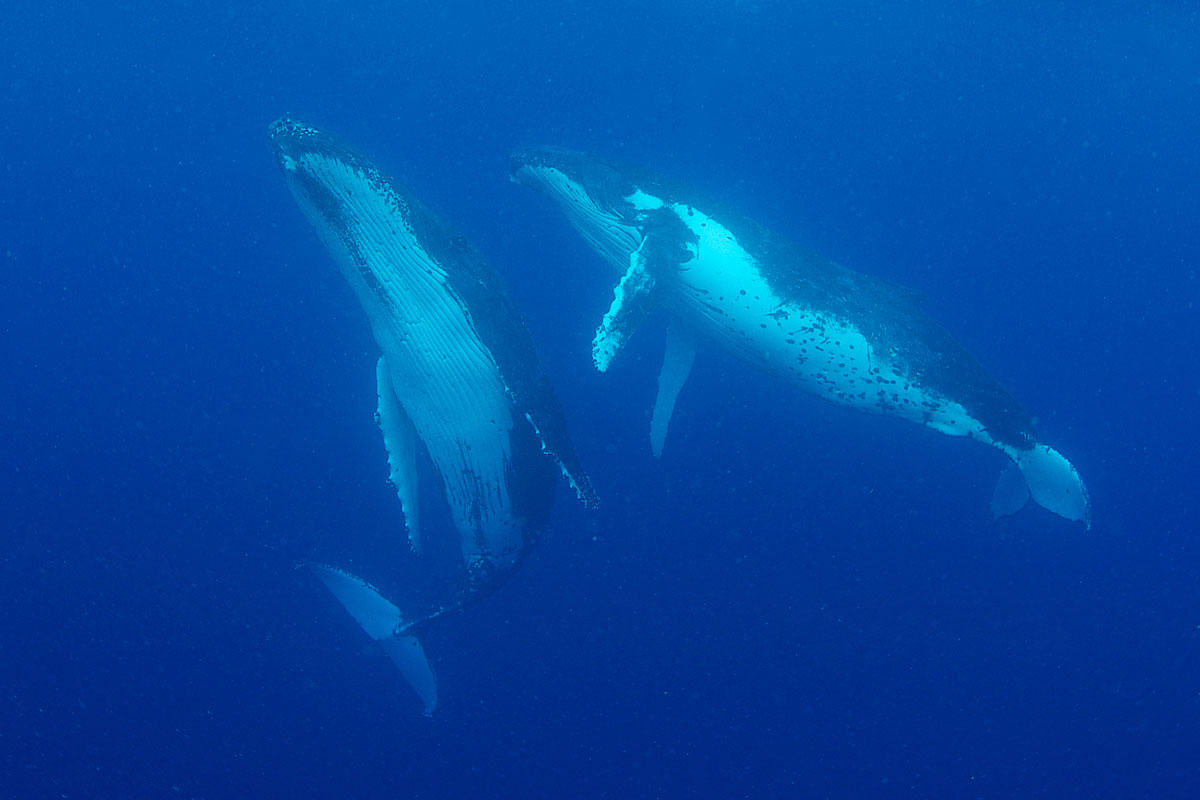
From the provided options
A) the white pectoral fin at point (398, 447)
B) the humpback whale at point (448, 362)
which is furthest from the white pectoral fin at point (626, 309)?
the white pectoral fin at point (398, 447)

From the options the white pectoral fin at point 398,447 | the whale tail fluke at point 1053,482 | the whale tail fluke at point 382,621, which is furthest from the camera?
the whale tail fluke at point 1053,482

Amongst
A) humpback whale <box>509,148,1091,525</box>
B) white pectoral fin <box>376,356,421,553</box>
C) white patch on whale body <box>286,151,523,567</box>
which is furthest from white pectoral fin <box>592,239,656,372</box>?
white pectoral fin <box>376,356,421,553</box>

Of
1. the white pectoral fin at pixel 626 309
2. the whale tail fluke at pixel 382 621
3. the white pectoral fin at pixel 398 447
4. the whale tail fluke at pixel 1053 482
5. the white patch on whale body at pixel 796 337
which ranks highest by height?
the whale tail fluke at pixel 1053 482

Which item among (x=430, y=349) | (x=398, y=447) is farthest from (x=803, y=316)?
(x=398, y=447)

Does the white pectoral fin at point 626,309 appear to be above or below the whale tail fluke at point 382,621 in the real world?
above

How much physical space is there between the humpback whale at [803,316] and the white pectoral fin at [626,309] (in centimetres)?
1

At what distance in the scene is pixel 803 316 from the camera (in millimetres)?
7715

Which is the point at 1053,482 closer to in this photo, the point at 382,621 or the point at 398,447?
the point at 398,447

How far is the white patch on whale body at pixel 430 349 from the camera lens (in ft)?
19.4

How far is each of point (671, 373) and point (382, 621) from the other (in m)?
4.54

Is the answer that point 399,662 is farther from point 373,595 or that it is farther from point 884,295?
point 884,295

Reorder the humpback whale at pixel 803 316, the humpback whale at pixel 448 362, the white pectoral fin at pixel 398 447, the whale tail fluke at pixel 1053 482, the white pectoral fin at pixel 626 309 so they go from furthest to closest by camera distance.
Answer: the whale tail fluke at pixel 1053 482
the humpback whale at pixel 803 316
the white pectoral fin at pixel 626 309
the white pectoral fin at pixel 398 447
the humpback whale at pixel 448 362

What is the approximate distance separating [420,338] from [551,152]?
11.4ft

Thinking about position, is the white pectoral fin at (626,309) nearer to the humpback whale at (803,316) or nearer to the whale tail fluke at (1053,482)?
the humpback whale at (803,316)
